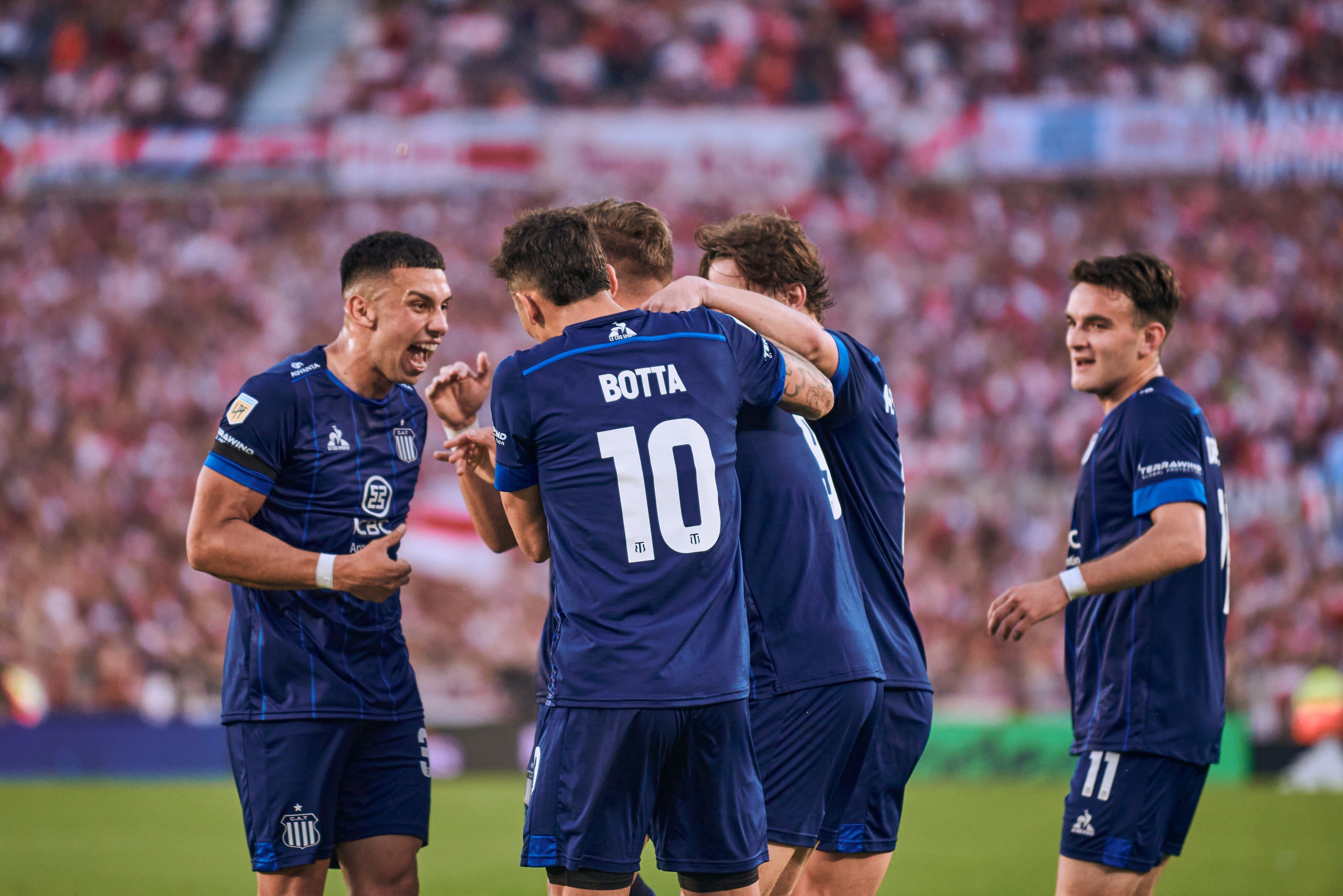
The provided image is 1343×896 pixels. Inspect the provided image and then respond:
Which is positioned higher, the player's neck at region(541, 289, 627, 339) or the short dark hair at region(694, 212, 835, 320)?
the short dark hair at region(694, 212, 835, 320)

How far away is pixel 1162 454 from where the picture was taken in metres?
4.39

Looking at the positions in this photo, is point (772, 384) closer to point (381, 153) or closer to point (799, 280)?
point (799, 280)

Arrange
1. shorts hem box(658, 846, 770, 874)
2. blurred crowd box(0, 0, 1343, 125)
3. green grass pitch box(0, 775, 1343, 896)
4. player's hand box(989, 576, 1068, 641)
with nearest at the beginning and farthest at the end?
shorts hem box(658, 846, 770, 874)
player's hand box(989, 576, 1068, 641)
green grass pitch box(0, 775, 1343, 896)
blurred crowd box(0, 0, 1343, 125)

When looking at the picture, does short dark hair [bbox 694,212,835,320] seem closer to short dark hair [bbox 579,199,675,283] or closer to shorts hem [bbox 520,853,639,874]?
short dark hair [bbox 579,199,675,283]

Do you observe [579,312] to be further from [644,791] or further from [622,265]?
[644,791]

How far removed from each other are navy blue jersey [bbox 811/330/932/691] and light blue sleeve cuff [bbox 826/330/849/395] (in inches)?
7.6

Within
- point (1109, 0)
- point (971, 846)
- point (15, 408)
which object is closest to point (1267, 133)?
point (1109, 0)

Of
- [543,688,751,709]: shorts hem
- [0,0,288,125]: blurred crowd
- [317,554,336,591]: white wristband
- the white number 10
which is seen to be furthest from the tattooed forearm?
[0,0,288,125]: blurred crowd

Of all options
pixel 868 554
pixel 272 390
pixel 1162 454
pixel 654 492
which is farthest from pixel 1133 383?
pixel 272 390

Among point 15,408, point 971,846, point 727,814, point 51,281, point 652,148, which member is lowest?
point 971,846

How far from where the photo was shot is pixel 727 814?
339 centimetres

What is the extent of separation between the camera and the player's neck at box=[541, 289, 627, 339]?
3521 millimetres

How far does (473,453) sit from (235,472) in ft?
2.83

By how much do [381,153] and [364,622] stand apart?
17.9 m
